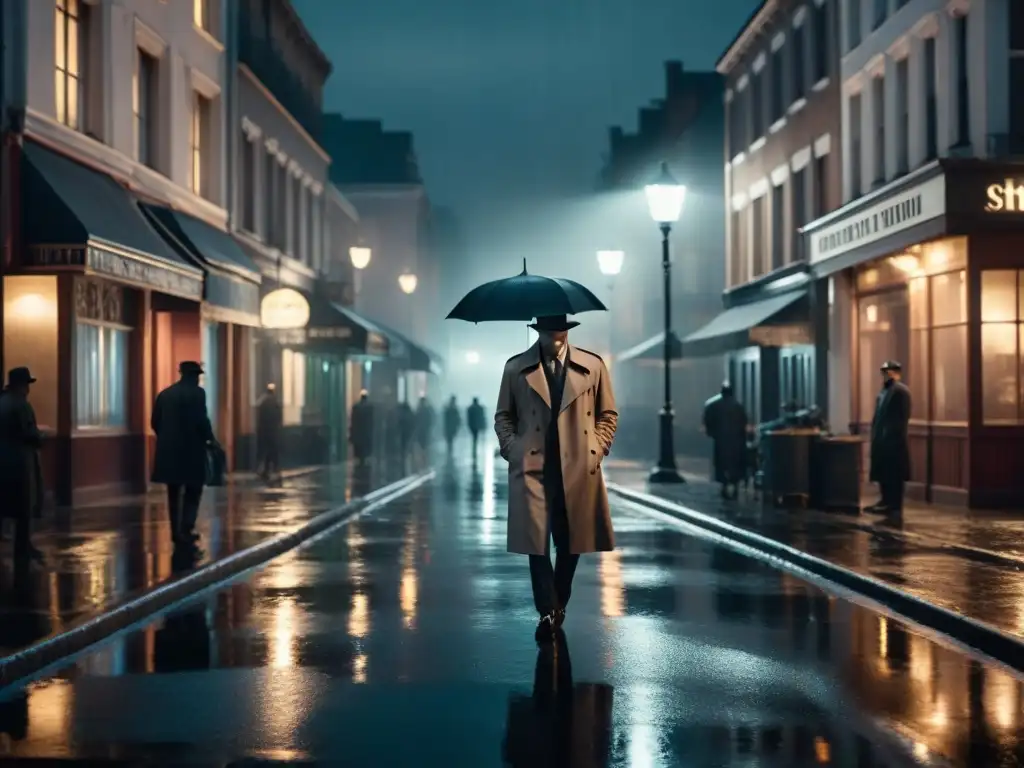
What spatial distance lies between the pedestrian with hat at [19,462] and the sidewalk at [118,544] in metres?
0.37

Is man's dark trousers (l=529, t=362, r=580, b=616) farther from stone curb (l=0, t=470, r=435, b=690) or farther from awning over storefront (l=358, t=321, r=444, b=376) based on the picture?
awning over storefront (l=358, t=321, r=444, b=376)

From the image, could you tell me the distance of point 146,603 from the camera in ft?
37.5

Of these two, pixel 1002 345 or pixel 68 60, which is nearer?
pixel 1002 345

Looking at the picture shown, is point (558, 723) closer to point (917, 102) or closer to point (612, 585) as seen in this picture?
point (612, 585)

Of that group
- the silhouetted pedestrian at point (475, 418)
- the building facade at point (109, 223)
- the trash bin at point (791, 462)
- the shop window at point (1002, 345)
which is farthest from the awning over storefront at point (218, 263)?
the silhouetted pedestrian at point (475, 418)

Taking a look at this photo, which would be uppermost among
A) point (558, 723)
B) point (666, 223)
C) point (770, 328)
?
point (666, 223)

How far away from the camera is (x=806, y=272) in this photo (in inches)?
1200

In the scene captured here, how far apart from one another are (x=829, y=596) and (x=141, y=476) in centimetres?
1462

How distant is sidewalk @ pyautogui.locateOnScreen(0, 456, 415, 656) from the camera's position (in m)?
10.7

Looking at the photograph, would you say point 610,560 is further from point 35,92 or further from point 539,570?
point 35,92

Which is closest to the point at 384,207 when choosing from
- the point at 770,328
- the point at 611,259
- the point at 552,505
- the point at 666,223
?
the point at 611,259

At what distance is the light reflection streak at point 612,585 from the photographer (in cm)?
1155

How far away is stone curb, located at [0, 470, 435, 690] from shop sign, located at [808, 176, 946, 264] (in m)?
8.80

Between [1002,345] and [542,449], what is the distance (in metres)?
13.2
